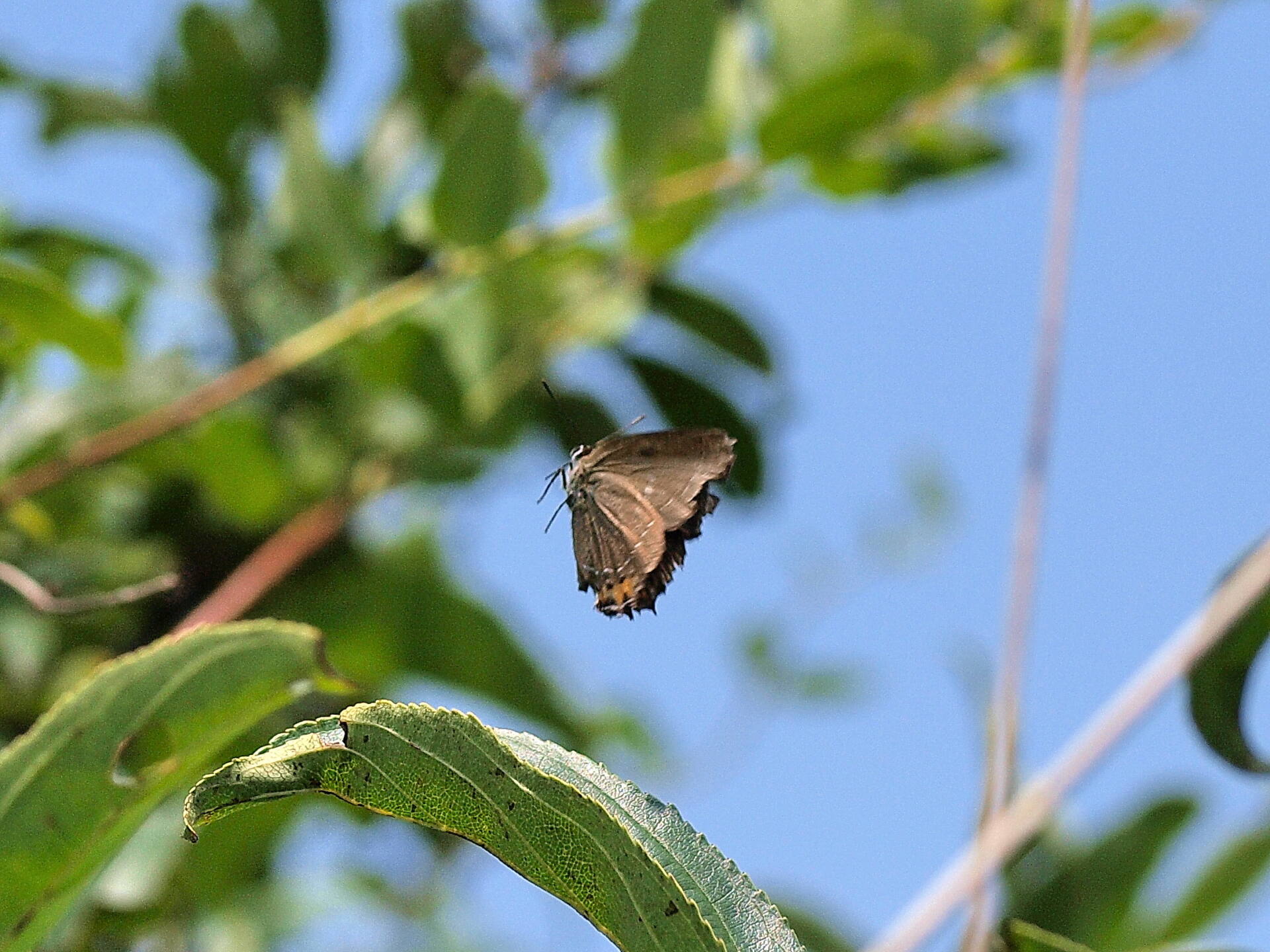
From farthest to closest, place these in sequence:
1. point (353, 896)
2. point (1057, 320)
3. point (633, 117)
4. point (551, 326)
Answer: point (353, 896) → point (551, 326) → point (633, 117) → point (1057, 320)

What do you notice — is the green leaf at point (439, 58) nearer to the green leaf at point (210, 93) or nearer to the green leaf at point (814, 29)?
the green leaf at point (210, 93)

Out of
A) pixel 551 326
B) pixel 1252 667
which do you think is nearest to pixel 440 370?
pixel 551 326

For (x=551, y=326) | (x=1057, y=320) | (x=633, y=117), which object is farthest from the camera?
(x=551, y=326)

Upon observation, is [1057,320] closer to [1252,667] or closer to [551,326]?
[1252,667]

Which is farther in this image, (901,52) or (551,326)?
(551,326)

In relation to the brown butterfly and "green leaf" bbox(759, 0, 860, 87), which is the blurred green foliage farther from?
the brown butterfly

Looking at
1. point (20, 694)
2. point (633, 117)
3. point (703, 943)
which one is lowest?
point (703, 943)

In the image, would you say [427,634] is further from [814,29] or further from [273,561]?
[814,29]

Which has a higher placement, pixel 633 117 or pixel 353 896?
pixel 633 117
